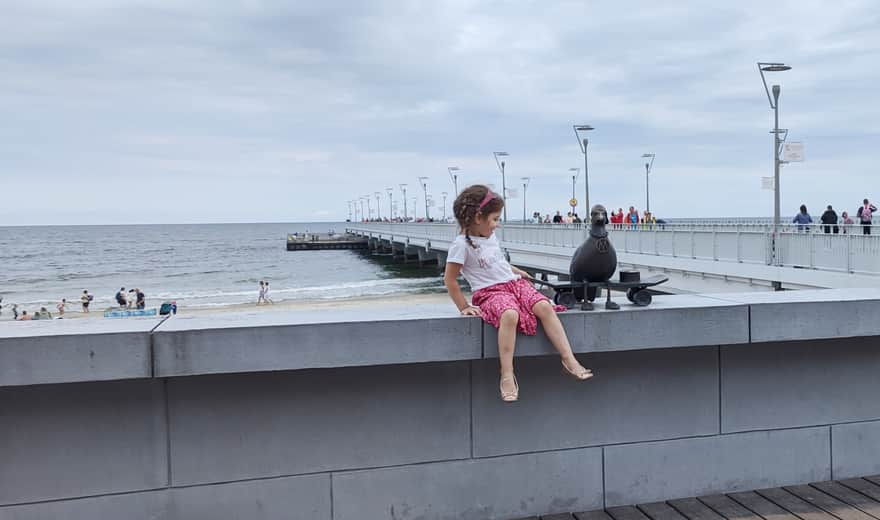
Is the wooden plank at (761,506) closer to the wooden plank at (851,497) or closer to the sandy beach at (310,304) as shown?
the wooden plank at (851,497)

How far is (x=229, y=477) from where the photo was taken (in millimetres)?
3992

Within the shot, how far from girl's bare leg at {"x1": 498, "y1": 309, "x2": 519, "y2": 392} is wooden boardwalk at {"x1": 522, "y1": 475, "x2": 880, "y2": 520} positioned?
35.8 inches

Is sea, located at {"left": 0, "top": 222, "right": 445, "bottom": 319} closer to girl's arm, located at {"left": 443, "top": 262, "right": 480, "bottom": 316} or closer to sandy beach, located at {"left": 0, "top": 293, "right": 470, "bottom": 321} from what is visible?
sandy beach, located at {"left": 0, "top": 293, "right": 470, "bottom": 321}

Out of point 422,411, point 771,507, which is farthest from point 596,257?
point 771,507

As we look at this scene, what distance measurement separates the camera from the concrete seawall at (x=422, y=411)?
377 centimetres

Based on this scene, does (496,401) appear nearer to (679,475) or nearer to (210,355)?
(679,475)

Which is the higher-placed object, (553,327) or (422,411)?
(553,327)

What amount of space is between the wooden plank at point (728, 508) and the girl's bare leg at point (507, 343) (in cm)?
143

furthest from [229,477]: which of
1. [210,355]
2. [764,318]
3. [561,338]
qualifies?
[764,318]

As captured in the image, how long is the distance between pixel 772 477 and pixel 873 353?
1.00 metres

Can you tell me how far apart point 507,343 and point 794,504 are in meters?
1.92

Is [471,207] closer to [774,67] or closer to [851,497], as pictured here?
[851,497]

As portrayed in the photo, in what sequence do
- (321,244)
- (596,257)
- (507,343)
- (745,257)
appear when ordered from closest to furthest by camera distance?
(507,343)
(596,257)
(745,257)
(321,244)

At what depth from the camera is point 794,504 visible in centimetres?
439
